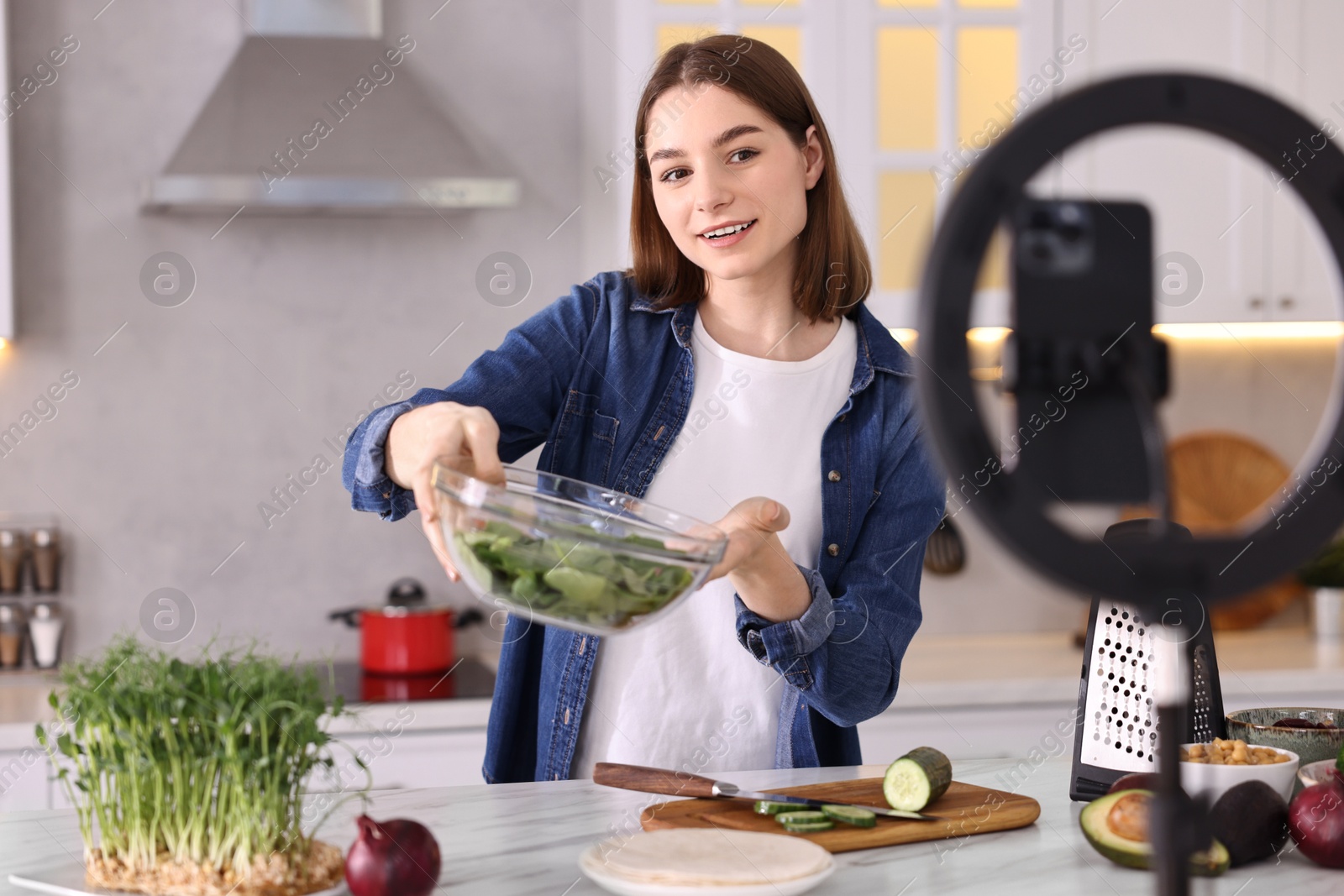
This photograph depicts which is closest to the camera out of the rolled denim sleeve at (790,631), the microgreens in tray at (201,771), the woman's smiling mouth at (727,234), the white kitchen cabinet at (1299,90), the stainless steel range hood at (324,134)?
the microgreens in tray at (201,771)

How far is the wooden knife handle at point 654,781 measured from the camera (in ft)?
3.43

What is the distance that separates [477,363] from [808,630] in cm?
46

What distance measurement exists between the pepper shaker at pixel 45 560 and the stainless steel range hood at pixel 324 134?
714 mm

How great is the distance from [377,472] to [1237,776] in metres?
0.77

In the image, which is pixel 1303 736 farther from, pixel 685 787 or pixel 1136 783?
pixel 685 787

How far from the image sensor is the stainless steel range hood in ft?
7.74

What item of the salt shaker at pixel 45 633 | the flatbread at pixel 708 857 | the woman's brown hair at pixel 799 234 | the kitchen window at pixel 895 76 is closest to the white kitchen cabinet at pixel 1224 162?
the kitchen window at pixel 895 76

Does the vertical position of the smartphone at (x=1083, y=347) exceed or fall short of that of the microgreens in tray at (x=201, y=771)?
it exceeds it

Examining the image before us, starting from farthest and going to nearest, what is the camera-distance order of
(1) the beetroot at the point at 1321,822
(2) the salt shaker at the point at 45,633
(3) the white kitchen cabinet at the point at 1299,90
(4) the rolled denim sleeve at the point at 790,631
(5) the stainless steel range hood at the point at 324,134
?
(3) the white kitchen cabinet at the point at 1299,90 → (2) the salt shaker at the point at 45,633 → (5) the stainless steel range hood at the point at 324,134 → (4) the rolled denim sleeve at the point at 790,631 → (1) the beetroot at the point at 1321,822

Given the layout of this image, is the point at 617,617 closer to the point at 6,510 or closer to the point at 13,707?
the point at 13,707

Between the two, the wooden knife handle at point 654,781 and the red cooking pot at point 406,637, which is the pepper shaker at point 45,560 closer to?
the red cooking pot at point 406,637

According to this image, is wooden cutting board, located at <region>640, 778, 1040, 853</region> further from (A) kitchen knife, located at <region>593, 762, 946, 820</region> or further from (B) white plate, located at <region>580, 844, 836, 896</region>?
(B) white plate, located at <region>580, 844, 836, 896</region>

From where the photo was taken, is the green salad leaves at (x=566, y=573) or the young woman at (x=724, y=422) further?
the young woman at (x=724, y=422)

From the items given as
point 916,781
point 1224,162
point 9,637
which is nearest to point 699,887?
point 916,781
